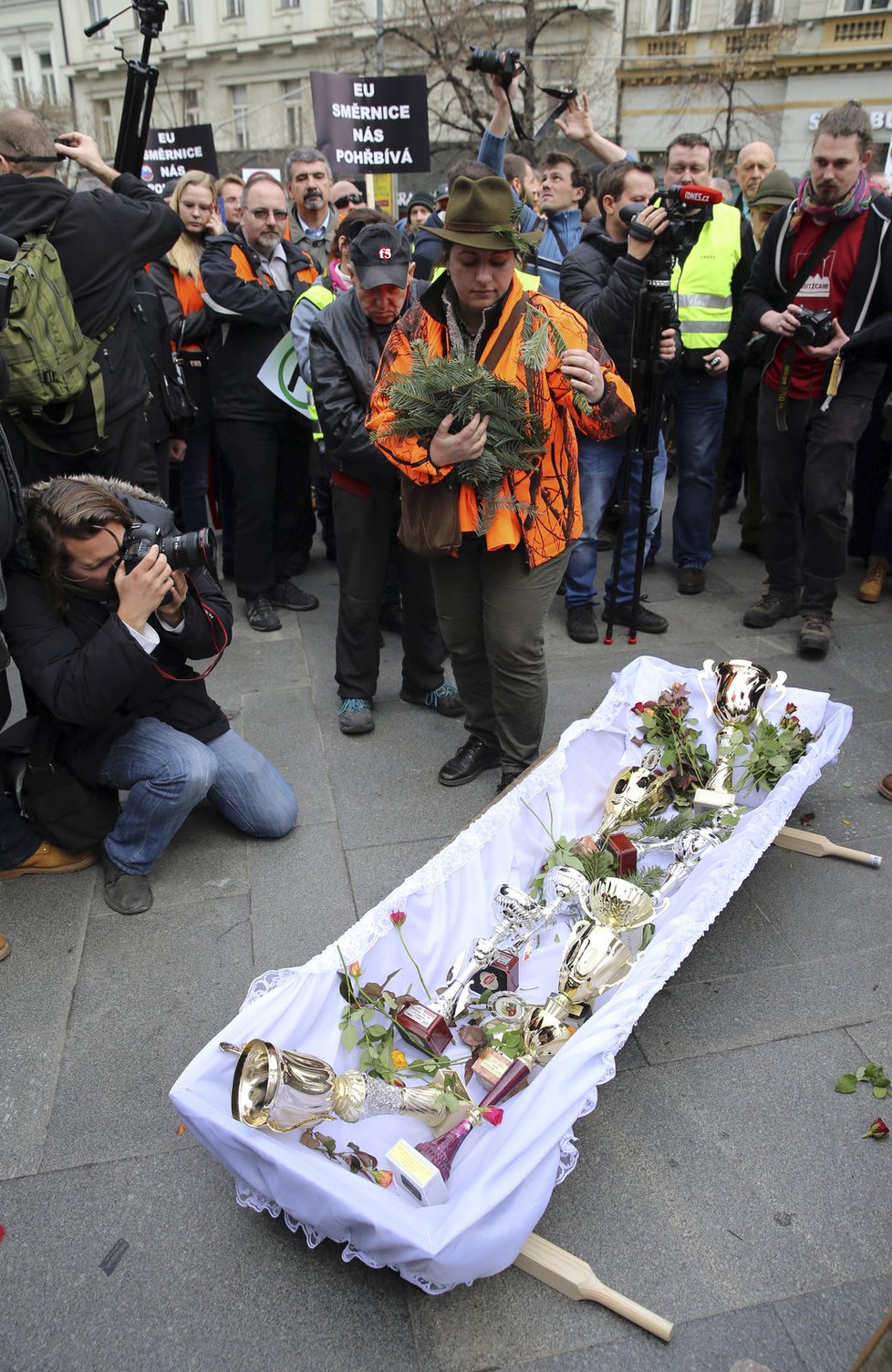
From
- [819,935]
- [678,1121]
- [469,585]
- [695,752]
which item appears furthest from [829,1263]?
[469,585]

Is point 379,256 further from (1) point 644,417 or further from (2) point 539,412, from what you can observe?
(1) point 644,417

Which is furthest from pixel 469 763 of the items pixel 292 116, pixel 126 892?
pixel 292 116

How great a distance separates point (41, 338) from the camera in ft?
11.6

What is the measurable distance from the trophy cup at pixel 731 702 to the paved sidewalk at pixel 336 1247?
354 millimetres

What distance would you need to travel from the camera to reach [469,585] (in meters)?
3.33

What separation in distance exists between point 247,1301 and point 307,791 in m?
2.00

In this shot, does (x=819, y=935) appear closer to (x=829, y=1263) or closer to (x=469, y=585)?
(x=829, y=1263)

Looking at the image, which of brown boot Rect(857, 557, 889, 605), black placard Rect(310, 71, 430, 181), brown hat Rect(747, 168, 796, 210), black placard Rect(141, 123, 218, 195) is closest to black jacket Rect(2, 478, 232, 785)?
brown boot Rect(857, 557, 889, 605)

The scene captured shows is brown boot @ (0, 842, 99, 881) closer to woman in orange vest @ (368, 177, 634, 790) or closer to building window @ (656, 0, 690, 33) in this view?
Result: woman in orange vest @ (368, 177, 634, 790)

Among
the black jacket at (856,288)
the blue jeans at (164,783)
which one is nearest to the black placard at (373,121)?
the black jacket at (856,288)

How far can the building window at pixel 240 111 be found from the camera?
29.8 metres

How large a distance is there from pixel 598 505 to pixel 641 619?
25.6 inches

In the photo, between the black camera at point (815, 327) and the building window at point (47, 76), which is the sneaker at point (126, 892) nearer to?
the black camera at point (815, 327)

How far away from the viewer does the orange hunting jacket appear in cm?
293
